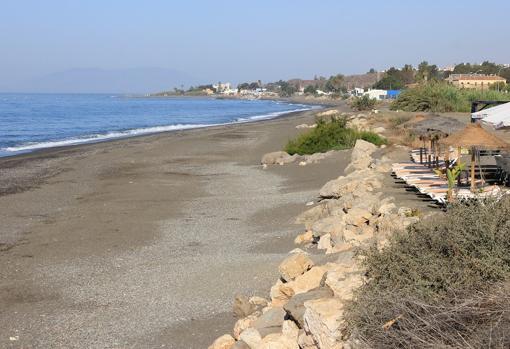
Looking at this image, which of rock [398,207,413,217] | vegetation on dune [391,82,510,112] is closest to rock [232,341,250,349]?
rock [398,207,413,217]

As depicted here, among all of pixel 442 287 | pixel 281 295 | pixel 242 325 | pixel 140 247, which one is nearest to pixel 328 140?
pixel 140 247

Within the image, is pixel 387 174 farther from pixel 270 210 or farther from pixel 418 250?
pixel 418 250

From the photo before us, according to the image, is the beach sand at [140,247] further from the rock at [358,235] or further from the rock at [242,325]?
the rock at [358,235]

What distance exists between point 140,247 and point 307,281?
588cm

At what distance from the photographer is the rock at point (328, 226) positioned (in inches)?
435

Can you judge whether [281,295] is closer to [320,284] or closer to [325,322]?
[320,284]

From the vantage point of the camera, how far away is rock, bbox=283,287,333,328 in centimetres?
646

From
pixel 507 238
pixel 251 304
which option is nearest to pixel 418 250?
pixel 507 238

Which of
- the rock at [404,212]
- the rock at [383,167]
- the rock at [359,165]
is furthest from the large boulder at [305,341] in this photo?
the rock at [359,165]

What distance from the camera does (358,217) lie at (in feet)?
36.2

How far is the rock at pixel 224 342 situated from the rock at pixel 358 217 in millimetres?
4223

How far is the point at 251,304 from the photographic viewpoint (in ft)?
27.6

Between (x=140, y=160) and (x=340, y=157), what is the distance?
31.6ft

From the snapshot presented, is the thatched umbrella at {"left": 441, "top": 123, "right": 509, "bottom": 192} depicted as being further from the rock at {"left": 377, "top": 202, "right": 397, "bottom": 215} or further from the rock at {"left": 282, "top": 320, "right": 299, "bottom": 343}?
the rock at {"left": 282, "top": 320, "right": 299, "bottom": 343}
